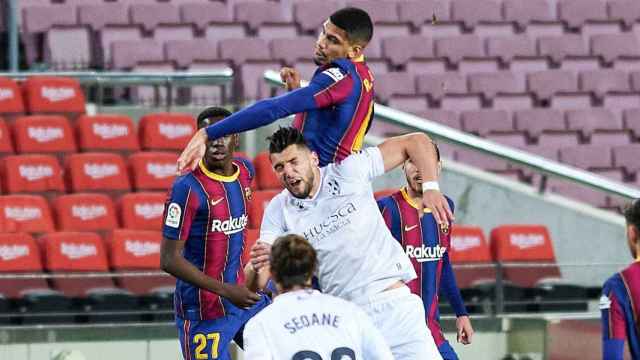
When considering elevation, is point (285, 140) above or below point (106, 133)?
above

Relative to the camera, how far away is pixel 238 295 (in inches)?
302

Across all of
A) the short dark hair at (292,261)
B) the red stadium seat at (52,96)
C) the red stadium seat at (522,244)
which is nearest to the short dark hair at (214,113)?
the short dark hair at (292,261)

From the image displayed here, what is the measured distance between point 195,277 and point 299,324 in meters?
2.39

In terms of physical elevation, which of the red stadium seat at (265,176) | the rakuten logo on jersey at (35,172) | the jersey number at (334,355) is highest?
the jersey number at (334,355)

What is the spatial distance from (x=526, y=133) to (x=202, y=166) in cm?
712

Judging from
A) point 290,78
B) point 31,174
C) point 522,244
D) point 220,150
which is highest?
point 290,78

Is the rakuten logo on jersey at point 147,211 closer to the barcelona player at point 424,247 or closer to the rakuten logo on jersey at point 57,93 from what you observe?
the rakuten logo on jersey at point 57,93

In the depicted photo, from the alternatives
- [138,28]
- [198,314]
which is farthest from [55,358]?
[138,28]

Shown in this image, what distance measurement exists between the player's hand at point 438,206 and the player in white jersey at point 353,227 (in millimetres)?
197

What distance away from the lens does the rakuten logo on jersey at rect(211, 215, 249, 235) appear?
817 centimetres

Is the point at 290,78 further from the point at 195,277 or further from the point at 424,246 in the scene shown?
the point at 424,246

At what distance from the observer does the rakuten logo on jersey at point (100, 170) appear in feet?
39.8

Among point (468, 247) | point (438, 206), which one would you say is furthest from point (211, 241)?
point (468, 247)

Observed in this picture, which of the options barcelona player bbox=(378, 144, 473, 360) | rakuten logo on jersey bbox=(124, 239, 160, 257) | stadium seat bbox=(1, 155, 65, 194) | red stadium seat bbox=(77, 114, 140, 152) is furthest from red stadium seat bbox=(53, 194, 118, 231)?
barcelona player bbox=(378, 144, 473, 360)
